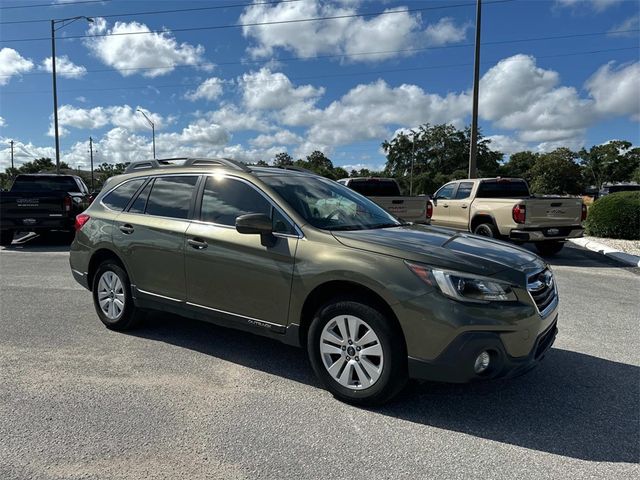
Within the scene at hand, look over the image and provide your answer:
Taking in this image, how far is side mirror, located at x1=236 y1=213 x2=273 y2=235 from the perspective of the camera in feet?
12.5

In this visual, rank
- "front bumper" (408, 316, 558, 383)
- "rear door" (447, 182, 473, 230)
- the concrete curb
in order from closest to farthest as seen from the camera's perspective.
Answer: "front bumper" (408, 316, 558, 383) < the concrete curb < "rear door" (447, 182, 473, 230)

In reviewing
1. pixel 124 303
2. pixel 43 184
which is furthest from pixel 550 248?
pixel 43 184

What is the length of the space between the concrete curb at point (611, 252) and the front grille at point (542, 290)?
721cm

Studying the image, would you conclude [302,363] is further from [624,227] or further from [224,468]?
[624,227]

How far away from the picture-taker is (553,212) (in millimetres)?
10266

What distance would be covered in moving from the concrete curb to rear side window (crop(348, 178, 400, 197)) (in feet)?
15.6

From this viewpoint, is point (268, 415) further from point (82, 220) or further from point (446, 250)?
point (82, 220)

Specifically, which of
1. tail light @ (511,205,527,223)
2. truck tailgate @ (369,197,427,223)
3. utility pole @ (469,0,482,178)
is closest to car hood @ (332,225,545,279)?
tail light @ (511,205,527,223)

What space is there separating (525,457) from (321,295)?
1663 mm

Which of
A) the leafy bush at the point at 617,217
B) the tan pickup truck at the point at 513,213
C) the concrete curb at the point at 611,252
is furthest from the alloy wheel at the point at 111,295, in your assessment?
the leafy bush at the point at 617,217

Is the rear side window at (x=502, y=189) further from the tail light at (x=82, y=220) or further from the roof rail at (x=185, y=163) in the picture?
the tail light at (x=82, y=220)

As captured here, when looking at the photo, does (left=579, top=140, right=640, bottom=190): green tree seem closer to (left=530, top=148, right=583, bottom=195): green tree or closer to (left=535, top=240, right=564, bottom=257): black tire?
(left=530, top=148, right=583, bottom=195): green tree

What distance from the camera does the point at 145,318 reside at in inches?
216

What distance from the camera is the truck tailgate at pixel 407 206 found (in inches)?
440
